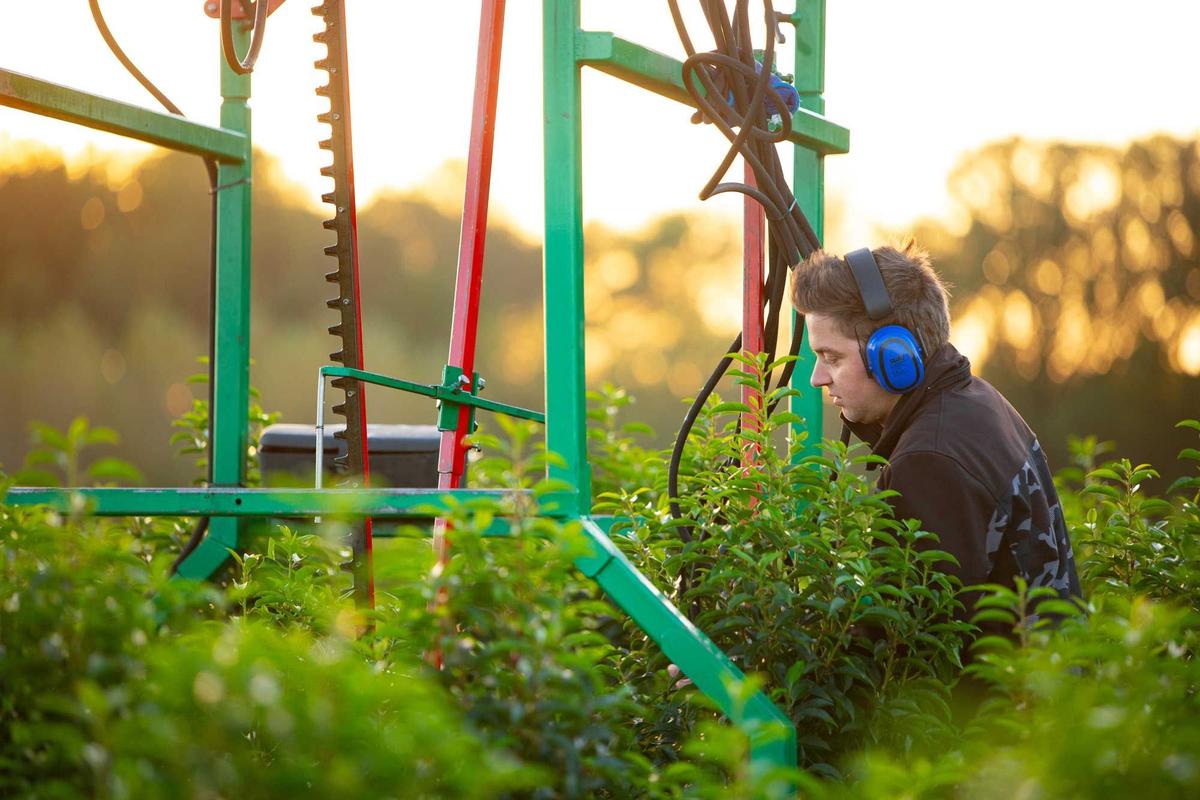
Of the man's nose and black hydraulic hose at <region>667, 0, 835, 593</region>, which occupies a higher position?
black hydraulic hose at <region>667, 0, 835, 593</region>

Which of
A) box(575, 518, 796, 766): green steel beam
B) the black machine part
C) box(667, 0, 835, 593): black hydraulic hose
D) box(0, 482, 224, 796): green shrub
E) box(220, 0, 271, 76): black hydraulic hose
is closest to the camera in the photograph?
box(0, 482, 224, 796): green shrub

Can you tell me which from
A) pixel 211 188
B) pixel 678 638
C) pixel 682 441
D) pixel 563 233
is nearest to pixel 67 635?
pixel 678 638

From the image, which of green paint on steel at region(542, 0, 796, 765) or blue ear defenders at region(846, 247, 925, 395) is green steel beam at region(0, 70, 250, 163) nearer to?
green paint on steel at region(542, 0, 796, 765)

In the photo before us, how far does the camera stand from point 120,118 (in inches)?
131

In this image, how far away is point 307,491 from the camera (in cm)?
239

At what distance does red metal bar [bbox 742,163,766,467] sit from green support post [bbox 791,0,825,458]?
0.49ft

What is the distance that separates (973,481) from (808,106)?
1.29 metres

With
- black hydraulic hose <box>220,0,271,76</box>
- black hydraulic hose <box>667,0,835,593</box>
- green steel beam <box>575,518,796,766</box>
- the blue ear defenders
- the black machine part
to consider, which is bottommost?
green steel beam <box>575,518,796,766</box>

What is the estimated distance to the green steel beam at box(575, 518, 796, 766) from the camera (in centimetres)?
216

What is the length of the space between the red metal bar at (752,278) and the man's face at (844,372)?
160 mm

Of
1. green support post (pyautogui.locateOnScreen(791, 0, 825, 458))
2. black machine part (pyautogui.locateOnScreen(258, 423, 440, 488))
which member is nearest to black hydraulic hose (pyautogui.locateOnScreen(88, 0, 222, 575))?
black machine part (pyautogui.locateOnScreen(258, 423, 440, 488))

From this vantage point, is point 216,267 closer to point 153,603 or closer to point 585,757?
point 153,603

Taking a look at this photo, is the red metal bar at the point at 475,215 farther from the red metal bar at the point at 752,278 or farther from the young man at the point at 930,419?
the young man at the point at 930,419

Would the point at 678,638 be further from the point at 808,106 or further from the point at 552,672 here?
the point at 808,106
